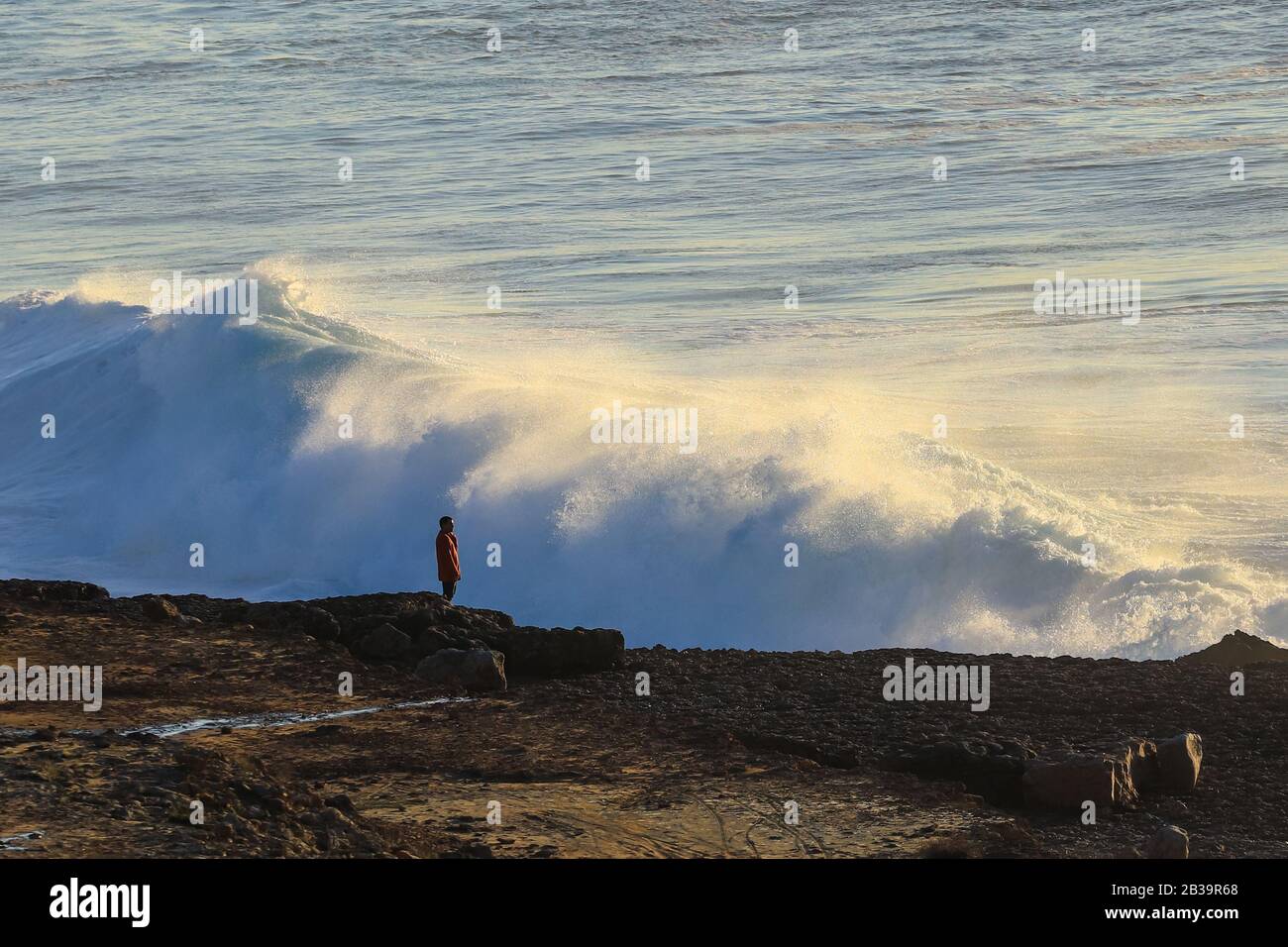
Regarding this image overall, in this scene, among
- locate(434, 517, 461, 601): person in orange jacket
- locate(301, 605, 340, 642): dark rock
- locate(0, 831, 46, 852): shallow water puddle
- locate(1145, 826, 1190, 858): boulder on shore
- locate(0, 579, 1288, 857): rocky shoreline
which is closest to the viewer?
locate(0, 831, 46, 852): shallow water puddle

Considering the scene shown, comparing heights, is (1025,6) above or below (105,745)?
above

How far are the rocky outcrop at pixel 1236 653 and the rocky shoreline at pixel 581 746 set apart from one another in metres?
0.03

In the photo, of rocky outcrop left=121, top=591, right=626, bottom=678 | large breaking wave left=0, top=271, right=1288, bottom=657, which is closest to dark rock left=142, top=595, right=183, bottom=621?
rocky outcrop left=121, top=591, right=626, bottom=678

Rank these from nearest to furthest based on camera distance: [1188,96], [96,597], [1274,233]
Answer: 1. [96,597]
2. [1274,233]
3. [1188,96]

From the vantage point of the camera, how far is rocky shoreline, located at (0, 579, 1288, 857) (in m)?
8.82

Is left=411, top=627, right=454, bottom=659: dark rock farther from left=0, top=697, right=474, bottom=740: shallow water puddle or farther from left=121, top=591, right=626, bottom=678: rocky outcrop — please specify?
left=0, top=697, right=474, bottom=740: shallow water puddle

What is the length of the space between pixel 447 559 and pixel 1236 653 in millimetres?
5904

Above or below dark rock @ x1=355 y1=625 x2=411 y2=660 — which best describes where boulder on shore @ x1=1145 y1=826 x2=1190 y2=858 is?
below

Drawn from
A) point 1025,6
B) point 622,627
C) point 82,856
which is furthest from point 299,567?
Result: point 1025,6

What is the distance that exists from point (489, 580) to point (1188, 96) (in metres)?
29.3

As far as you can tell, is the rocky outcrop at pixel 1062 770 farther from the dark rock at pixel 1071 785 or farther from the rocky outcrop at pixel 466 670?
the rocky outcrop at pixel 466 670

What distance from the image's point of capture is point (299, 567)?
63.3 feet

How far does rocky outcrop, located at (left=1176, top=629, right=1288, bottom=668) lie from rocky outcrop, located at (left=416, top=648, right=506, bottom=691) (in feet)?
16.2

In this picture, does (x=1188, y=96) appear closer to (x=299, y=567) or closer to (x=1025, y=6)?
(x=1025, y=6)
